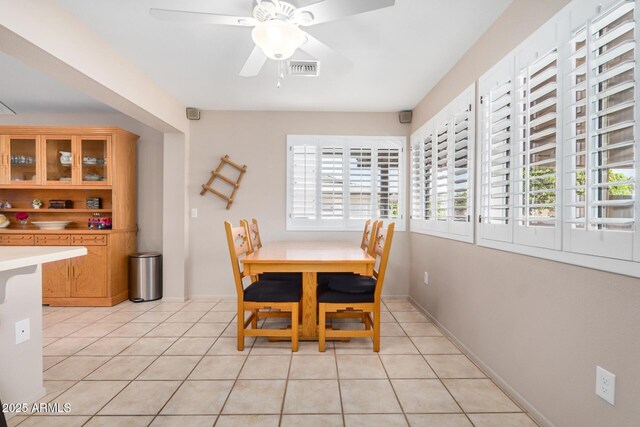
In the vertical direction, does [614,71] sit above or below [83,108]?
below

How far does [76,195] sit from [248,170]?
2332mm

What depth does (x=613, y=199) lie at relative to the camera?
1.27 metres

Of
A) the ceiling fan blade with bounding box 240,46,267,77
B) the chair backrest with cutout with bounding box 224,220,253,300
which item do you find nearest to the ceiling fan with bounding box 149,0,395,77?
the ceiling fan blade with bounding box 240,46,267,77

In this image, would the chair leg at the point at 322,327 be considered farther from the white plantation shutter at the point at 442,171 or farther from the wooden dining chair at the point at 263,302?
the white plantation shutter at the point at 442,171

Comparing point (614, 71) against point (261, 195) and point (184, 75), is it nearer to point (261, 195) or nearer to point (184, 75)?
point (184, 75)

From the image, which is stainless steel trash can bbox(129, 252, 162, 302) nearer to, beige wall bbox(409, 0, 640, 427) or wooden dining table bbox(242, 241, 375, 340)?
wooden dining table bbox(242, 241, 375, 340)

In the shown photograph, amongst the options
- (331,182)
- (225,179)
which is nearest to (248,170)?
(225,179)

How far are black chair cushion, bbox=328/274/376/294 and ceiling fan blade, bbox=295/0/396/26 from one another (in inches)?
74.0

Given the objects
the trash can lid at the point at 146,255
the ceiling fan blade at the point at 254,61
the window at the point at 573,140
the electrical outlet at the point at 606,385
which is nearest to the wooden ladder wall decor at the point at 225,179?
the trash can lid at the point at 146,255

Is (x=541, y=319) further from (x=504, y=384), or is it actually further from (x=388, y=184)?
(x=388, y=184)

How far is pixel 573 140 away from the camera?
1.43 meters

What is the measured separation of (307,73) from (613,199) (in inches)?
77.4

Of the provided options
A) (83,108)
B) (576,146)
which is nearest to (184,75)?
(83,108)

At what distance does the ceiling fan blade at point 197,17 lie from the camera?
156 centimetres
